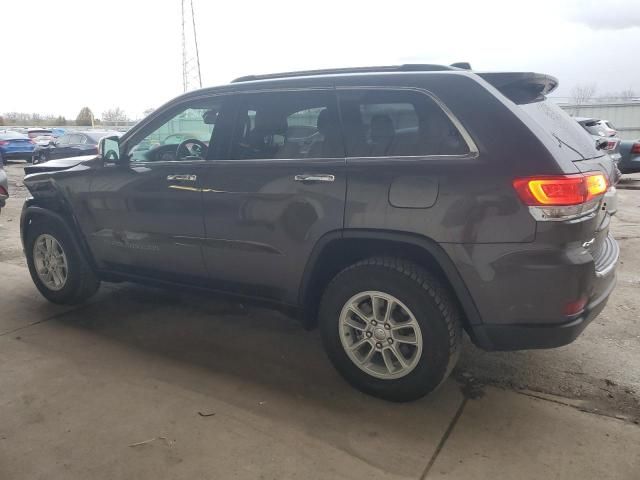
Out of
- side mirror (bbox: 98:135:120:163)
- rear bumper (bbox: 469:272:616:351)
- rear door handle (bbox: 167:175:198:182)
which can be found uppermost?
side mirror (bbox: 98:135:120:163)

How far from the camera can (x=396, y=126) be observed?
2984 mm

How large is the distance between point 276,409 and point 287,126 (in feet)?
5.70

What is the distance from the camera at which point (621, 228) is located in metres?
7.42

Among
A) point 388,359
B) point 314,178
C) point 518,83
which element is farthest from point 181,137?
point 518,83

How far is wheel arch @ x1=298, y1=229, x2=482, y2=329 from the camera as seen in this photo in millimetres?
2785

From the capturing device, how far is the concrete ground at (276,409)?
2.57 meters

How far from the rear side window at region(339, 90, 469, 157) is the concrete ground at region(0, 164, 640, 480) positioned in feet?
4.80

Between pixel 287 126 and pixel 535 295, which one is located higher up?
pixel 287 126

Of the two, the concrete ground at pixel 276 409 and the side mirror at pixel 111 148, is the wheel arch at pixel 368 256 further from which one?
the side mirror at pixel 111 148

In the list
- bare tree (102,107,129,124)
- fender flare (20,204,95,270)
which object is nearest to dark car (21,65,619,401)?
fender flare (20,204,95,270)

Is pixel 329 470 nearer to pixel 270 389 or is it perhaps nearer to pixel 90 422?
pixel 270 389

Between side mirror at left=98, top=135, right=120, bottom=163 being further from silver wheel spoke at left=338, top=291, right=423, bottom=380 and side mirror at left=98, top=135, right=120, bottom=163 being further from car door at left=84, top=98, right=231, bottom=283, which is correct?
silver wheel spoke at left=338, top=291, right=423, bottom=380

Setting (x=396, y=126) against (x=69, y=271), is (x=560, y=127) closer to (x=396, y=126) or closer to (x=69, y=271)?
(x=396, y=126)

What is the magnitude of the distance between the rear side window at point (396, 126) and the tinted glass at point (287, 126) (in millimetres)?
101
